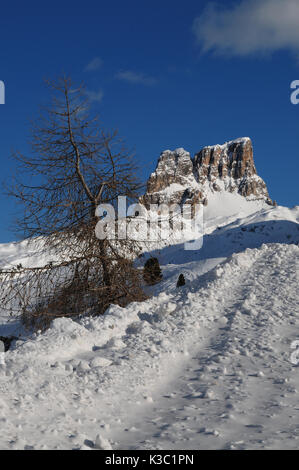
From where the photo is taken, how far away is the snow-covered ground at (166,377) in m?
3.87

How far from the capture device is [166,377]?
213 inches

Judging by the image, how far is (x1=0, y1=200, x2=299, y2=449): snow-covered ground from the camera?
387 centimetres

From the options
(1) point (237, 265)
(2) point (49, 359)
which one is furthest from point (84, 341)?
(1) point (237, 265)

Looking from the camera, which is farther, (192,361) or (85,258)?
(85,258)

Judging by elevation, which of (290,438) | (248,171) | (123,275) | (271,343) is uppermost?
(248,171)

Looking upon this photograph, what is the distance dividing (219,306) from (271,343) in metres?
1.84

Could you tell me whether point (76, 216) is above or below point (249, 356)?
above

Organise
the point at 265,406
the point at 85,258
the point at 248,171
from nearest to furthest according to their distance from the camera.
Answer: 1. the point at 265,406
2. the point at 85,258
3. the point at 248,171

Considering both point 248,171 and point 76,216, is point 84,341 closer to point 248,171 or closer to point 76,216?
point 76,216

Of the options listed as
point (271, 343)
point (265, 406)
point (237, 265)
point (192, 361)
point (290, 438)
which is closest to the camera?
point (290, 438)

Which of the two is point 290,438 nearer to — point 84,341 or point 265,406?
point 265,406

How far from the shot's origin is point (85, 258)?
9055 mm

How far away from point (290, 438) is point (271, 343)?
108 inches

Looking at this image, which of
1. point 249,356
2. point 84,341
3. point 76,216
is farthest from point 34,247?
point 249,356
